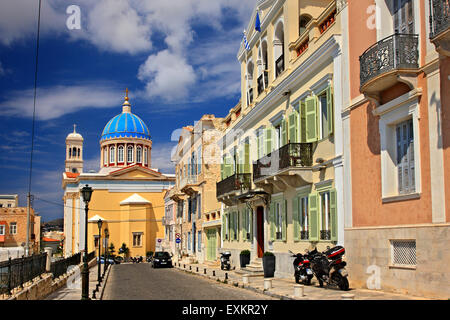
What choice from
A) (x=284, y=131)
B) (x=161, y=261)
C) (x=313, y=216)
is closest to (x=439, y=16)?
(x=313, y=216)

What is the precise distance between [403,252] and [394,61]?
468cm

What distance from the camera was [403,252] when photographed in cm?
1349

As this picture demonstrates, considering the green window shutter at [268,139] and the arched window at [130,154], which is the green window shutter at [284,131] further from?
the arched window at [130,154]

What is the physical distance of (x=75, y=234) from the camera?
75.7 m

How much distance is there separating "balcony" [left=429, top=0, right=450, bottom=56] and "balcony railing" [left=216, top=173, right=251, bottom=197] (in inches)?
658

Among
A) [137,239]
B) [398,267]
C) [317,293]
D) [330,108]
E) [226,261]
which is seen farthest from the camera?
[137,239]

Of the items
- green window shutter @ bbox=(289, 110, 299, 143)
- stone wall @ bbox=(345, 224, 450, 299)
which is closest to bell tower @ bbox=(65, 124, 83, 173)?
green window shutter @ bbox=(289, 110, 299, 143)

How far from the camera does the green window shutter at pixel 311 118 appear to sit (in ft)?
62.8

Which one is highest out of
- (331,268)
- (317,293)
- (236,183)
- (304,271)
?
(236,183)

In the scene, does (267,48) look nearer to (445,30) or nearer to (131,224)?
(445,30)

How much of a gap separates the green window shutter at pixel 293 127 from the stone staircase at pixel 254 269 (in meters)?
6.47

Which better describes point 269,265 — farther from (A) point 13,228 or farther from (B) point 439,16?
(A) point 13,228
